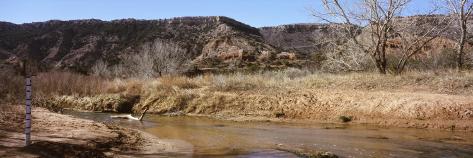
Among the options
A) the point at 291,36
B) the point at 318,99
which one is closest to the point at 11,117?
the point at 318,99

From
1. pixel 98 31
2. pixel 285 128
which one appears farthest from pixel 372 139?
pixel 98 31

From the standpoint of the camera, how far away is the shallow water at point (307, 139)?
1379cm

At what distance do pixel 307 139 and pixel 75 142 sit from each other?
7046 mm

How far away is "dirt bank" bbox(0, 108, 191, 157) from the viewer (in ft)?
37.1

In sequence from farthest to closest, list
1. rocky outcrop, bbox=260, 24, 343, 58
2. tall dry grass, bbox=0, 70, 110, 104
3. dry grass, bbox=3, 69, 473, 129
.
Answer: rocky outcrop, bbox=260, 24, 343, 58 < tall dry grass, bbox=0, 70, 110, 104 < dry grass, bbox=3, 69, 473, 129

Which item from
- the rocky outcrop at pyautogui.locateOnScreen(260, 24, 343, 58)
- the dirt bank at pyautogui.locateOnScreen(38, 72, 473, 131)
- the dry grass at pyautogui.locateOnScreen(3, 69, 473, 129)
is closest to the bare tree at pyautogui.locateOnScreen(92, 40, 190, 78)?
the dry grass at pyautogui.locateOnScreen(3, 69, 473, 129)

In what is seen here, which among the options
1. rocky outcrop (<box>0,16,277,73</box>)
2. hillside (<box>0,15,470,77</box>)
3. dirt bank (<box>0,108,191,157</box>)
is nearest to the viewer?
dirt bank (<box>0,108,191,157</box>)

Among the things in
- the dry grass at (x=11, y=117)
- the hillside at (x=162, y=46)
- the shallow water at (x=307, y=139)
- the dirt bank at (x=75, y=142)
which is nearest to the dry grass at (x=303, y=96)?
the shallow water at (x=307, y=139)

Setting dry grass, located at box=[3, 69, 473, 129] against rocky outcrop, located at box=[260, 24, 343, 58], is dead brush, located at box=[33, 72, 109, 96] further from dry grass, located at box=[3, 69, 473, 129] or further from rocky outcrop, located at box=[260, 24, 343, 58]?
rocky outcrop, located at box=[260, 24, 343, 58]

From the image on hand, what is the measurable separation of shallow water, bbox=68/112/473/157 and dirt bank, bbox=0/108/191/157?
118 cm

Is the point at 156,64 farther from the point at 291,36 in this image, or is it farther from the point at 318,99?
the point at 291,36

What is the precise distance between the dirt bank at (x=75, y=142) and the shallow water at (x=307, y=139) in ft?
3.87

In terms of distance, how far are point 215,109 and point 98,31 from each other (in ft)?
233

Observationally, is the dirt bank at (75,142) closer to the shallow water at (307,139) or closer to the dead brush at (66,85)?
the shallow water at (307,139)
